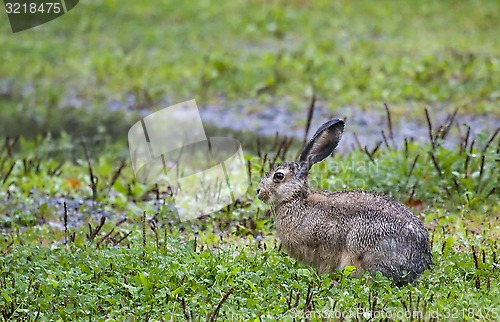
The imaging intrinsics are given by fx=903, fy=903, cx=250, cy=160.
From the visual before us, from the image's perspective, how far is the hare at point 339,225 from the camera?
19.9ft

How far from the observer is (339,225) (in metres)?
6.26

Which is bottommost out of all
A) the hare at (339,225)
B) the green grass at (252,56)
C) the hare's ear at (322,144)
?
the green grass at (252,56)

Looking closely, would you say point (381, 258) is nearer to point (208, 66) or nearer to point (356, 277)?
point (356, 277)

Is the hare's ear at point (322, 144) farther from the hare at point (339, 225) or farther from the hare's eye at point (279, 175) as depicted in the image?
the hare's eye at point (279, 175)

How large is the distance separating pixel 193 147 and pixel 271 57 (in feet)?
11.4

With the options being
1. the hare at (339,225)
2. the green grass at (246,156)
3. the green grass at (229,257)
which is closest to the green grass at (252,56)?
the green grass at (246,156)

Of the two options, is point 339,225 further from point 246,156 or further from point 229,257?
point 246,156

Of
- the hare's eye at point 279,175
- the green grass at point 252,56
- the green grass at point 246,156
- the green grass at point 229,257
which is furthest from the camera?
the green grass at point 252,56

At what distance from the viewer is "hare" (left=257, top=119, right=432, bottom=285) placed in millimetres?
6078

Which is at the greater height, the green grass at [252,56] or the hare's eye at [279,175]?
the hare's eye at [279,175]

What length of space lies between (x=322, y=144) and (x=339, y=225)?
800 millimetres

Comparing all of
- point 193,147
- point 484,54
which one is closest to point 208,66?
point 193,147

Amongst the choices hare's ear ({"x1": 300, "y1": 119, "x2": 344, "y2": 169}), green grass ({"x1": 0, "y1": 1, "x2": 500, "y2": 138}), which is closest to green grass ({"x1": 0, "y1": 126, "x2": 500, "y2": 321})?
hare's ear ({"x1": 300, "y1": 119, "x2": 344, "y2": 169})

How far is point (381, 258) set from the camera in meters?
6.08
